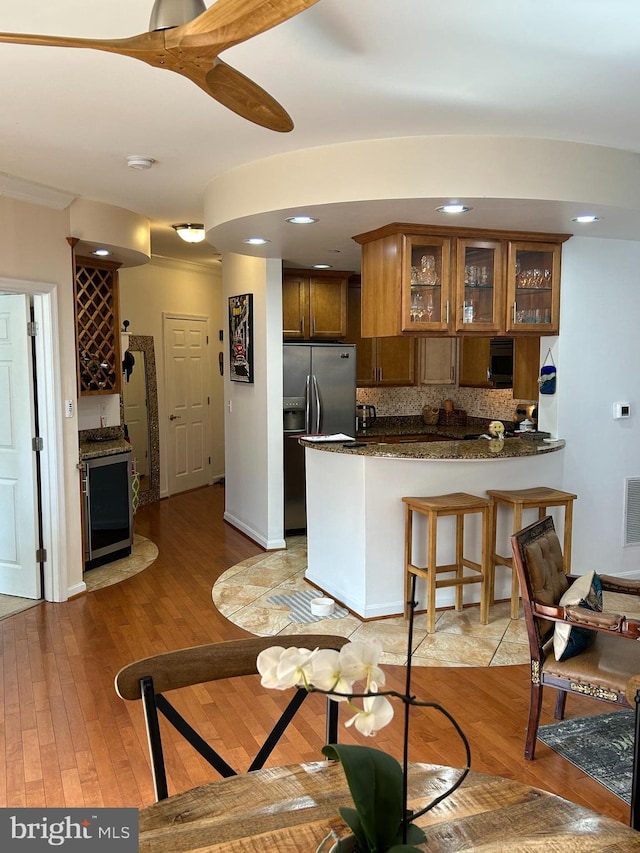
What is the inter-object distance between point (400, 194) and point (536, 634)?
2132 mm

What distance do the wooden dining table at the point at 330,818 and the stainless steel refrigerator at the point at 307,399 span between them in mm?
4517

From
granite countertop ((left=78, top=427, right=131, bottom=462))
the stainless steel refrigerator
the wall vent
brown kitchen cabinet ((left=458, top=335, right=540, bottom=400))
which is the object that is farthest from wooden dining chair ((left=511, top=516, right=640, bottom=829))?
granite countertop ((left=78, top=427, right=131, bottom=462))

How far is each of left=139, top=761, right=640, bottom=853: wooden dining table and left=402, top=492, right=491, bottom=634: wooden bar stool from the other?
2.51 m

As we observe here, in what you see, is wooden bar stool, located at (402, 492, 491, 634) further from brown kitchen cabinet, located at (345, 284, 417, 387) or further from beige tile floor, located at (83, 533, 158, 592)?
brown kitchen cabinet, located at (345, 284, 417, 387)

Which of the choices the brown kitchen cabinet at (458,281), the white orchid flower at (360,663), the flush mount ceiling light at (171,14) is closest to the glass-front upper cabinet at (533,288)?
the brown kitchen cabinet at (458,281)

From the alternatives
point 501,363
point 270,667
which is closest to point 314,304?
point 501,363

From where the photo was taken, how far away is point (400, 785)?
1060 millimetres

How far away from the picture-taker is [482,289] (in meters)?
4.37

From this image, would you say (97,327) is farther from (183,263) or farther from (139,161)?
(183,263)

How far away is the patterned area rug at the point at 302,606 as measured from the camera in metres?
4.29

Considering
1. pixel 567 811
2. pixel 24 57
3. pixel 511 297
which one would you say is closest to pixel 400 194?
pixel 511 297

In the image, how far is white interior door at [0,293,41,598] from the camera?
450 cm

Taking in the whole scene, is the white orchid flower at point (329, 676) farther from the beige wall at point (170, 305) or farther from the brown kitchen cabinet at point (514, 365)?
the beige wall at point (170, 305)

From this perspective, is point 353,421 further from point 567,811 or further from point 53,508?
point 567,811
